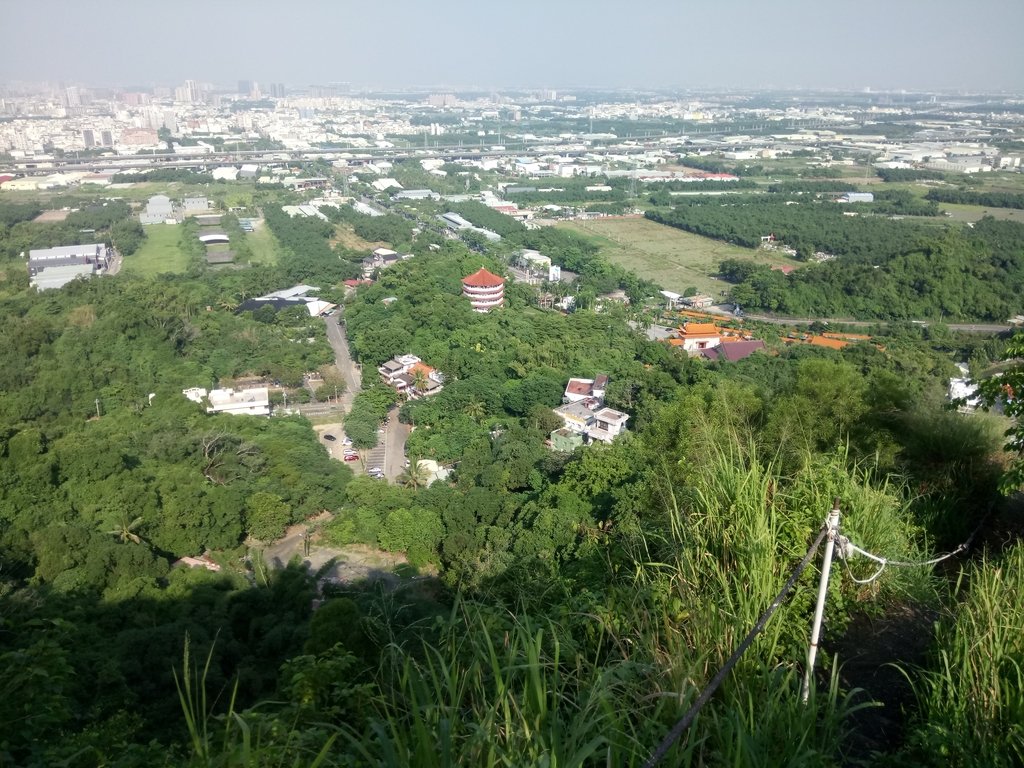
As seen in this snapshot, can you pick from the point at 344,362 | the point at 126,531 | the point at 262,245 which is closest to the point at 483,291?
the point at 344,362

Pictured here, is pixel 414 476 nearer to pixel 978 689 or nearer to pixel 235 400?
pixel 235 400

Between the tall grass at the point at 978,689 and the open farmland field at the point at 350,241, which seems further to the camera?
the open farmland field at the point at 350,241

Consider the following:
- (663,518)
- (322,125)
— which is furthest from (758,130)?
(663,518)

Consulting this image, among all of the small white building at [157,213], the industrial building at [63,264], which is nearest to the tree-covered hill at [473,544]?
the industrial building at [63,264]

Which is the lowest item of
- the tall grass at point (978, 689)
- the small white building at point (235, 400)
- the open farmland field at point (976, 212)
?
the small white building at point (235, 400)

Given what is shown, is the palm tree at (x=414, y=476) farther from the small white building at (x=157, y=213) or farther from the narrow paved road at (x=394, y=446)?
the small white building at (x=157, y=213)

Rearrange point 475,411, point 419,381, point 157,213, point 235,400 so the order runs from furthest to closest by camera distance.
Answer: point 157,213 < point 419,381 < point 235,400 < point 475,411
